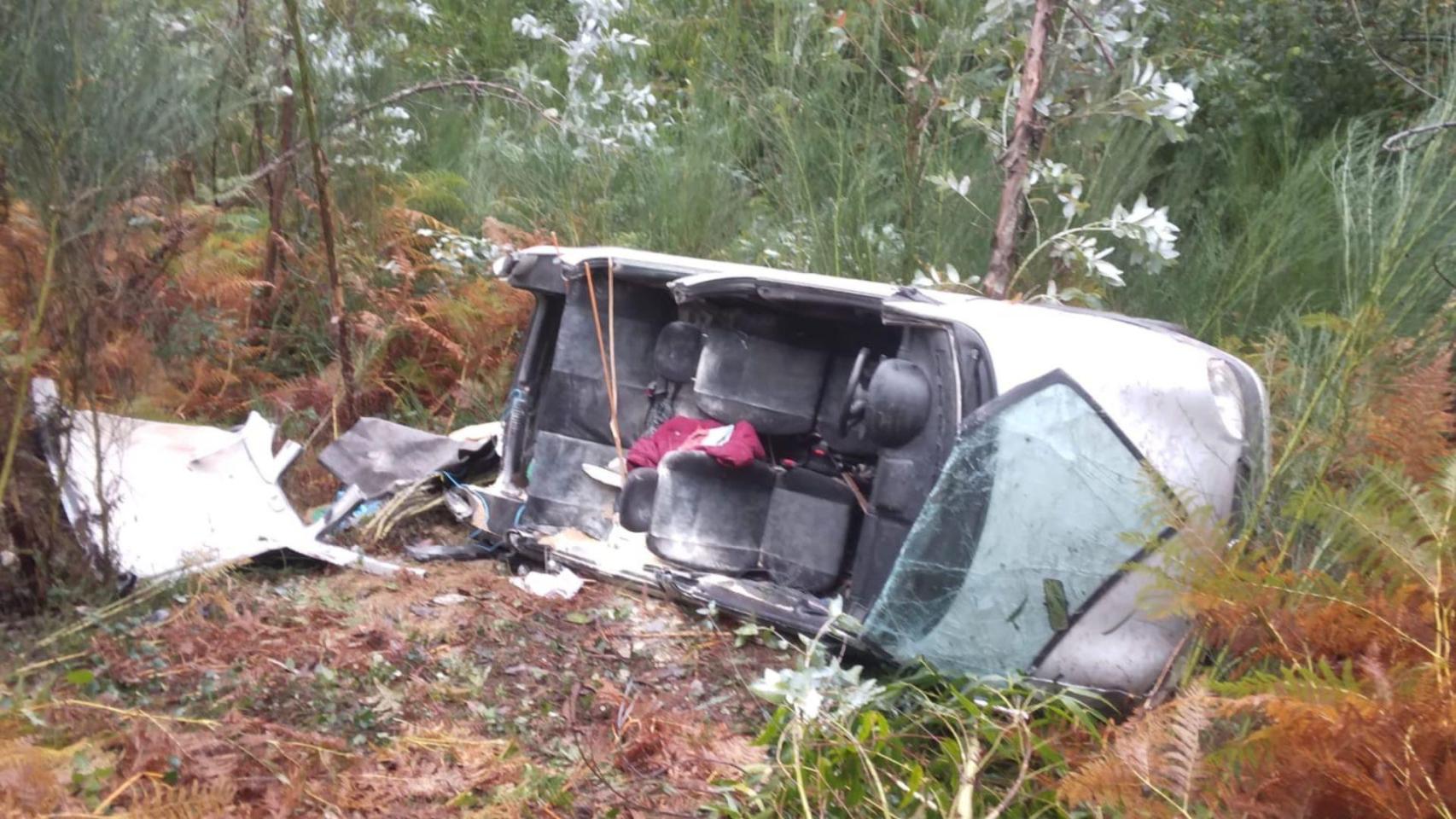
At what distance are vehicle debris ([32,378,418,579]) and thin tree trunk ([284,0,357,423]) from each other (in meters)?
0.87

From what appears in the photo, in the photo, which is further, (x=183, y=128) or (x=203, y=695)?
(x=183, y=128)

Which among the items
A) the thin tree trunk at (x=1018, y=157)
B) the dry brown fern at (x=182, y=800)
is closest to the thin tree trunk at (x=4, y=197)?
the dry brown fern at (x=182, y=800)

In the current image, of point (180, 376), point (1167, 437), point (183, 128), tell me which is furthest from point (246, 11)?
point (1167, 437)

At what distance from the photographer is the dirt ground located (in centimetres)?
312

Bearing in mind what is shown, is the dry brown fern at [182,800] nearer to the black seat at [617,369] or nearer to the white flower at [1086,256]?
the black seat at [617,369]

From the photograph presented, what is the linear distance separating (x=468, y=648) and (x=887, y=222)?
342 centimetres

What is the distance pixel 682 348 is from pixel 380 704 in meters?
2.08

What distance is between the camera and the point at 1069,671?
3.46m

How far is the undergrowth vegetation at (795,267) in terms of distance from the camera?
297 cm

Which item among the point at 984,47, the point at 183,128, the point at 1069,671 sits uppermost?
the point at 984,47

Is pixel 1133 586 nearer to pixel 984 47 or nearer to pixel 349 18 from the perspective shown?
pixel 984 47

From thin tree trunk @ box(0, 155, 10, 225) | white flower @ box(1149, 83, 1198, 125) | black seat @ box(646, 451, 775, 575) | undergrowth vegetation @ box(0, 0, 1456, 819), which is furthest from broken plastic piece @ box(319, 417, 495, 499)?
white flower @ box(1149, 83, 1198, 125)

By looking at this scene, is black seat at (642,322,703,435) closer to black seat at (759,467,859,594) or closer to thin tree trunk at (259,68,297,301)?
black seat at (759,467,859,594)

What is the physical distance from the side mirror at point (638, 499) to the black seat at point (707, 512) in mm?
118
